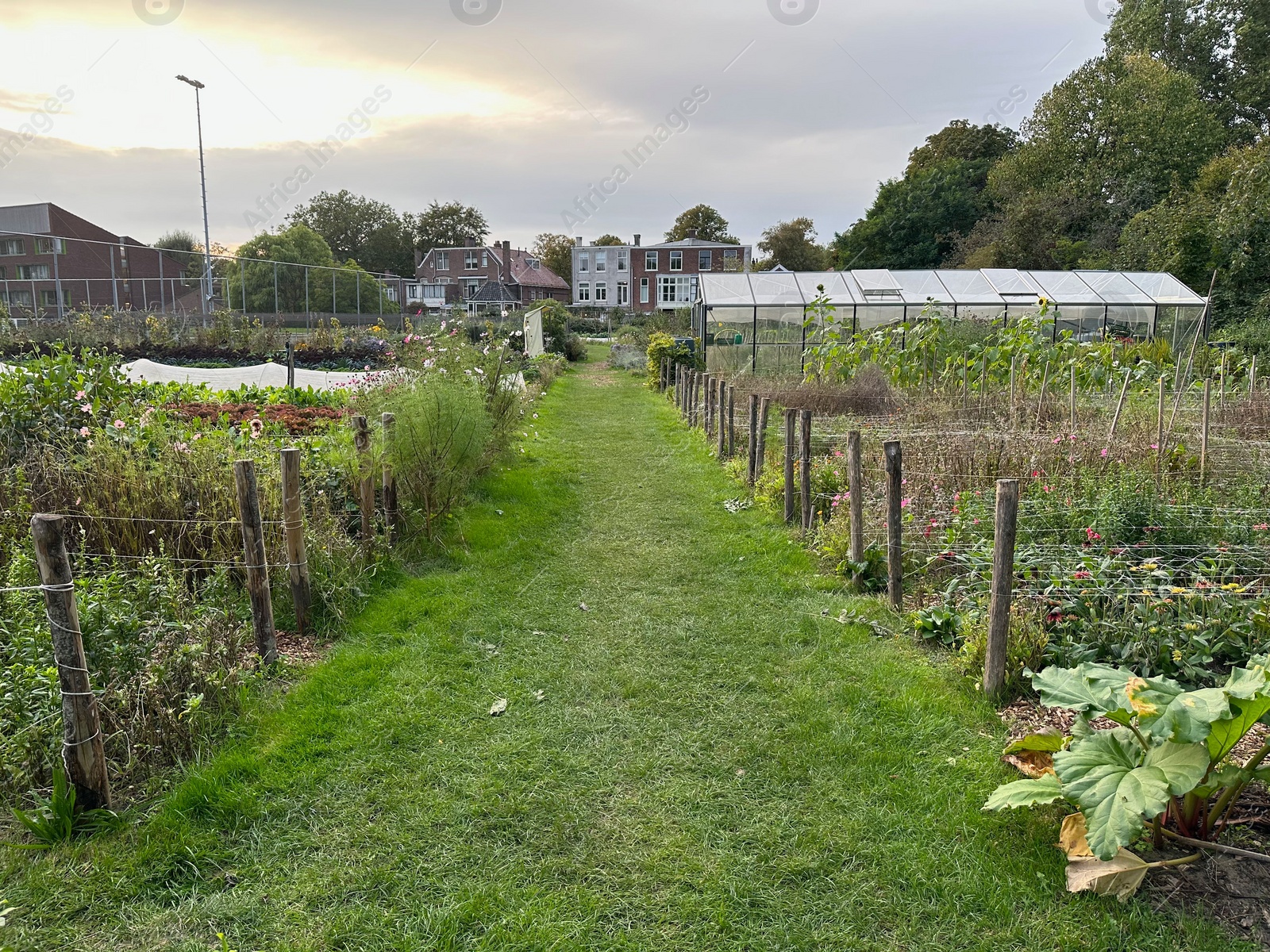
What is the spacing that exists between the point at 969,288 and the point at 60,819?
19786 millimetres

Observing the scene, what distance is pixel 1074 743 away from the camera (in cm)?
290

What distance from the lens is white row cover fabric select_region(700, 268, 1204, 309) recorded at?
18.1m

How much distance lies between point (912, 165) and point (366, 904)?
5414 cm

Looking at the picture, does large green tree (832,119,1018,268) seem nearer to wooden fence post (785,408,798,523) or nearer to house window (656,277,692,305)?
house window (656,277,692,305)

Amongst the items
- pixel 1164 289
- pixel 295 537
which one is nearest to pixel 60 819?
pixel 295 537

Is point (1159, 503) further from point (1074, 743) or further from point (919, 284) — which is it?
point (919, 284)

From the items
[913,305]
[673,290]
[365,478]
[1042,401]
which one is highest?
[673,290]

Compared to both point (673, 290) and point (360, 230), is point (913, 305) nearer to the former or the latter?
point (673, 290)

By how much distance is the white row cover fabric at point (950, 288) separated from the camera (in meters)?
18.1

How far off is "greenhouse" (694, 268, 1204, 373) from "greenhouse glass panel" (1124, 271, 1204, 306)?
2cm

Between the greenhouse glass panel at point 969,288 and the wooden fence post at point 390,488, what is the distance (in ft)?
51.1

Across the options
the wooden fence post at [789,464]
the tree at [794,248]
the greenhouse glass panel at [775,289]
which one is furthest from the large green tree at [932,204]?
the wooden fence post at [789,464]

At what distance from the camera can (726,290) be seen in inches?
727

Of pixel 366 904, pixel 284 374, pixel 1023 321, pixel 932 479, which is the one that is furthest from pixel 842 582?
pixel 284 374
